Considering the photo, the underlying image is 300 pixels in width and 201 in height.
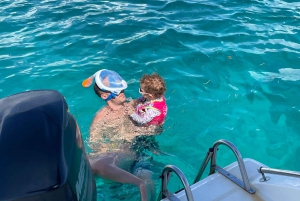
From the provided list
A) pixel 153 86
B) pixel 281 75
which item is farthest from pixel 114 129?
pixel 281 75

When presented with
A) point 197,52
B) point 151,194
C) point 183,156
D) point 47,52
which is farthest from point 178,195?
point 47,52

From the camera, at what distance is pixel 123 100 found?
4184 millimetres

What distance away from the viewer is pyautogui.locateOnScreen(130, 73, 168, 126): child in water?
4.02 m

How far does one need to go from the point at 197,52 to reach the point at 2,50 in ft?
12.3

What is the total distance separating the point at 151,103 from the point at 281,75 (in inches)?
116

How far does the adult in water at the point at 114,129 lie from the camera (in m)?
3.74

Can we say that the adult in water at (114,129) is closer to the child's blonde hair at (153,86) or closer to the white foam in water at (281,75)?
the child's blonde hair at (153,86)

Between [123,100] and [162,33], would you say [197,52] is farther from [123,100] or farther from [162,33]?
[123,100]

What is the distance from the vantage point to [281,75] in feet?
19.8

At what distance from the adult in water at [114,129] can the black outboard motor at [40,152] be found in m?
1.32

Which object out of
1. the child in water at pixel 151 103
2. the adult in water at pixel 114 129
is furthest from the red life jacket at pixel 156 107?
the adult in water at pixel 114 129

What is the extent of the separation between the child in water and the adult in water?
0.37 feet

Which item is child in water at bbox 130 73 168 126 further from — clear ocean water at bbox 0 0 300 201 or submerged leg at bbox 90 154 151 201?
submerged leg at bbox 90 154 151 201

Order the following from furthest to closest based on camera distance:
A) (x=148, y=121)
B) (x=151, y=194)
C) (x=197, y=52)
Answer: (x=197, y=52) → (x=148, y=121) → (x=151, y=194)
